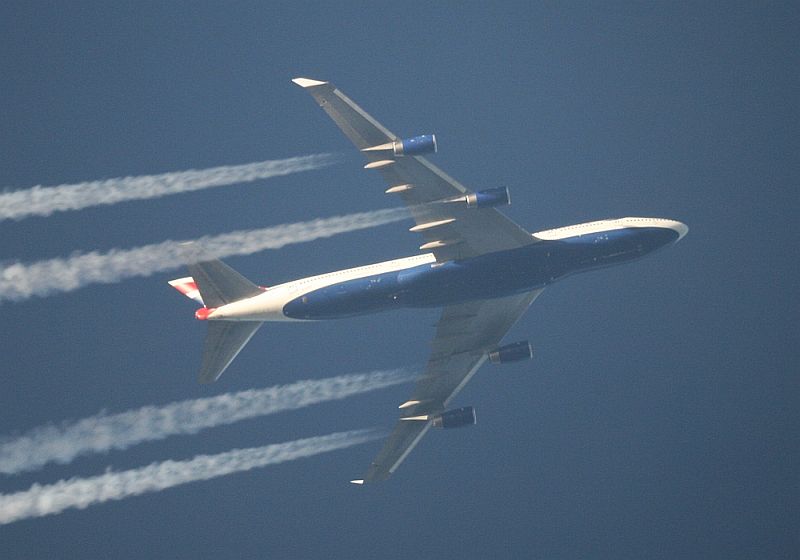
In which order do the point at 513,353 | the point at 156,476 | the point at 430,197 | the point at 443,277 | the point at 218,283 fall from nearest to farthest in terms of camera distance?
the point at 430,197 < the point at 443,277 < the point at 218,283 < the point at 513,353 < the point at 156,476

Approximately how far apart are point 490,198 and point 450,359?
1115 centimetres

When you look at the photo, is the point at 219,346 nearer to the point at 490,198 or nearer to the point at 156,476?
the point at 156,476

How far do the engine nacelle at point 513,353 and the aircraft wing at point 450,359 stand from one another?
2.64 ft

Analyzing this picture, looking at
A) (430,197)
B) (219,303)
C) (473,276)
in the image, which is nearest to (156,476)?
(219,303)

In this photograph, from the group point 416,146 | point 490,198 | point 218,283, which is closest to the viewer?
point 416,146

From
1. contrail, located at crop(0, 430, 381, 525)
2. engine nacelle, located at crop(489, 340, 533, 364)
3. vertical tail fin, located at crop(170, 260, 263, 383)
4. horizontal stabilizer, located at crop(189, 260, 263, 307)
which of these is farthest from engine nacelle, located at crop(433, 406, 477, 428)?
horizontal stabilizer, located at crop(189, 260, 263, 307)

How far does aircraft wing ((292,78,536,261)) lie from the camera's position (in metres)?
54.8

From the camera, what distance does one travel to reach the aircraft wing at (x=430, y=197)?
180 feet

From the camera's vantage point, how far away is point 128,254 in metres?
62.8

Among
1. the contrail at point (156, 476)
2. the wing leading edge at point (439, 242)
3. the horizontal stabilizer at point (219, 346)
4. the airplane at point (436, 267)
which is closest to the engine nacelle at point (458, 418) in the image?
the wing leading edge at point (439, 242)

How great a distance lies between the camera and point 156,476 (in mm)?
64312

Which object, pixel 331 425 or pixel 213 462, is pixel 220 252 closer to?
pixel 213 462

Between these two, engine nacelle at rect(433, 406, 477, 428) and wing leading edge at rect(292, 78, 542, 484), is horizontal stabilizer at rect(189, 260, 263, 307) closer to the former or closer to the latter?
wing leading edge at rect(292, 78, 542, 484)

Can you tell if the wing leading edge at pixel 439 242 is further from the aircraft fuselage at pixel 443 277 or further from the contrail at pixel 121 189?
the contrail at pixel 121 189
